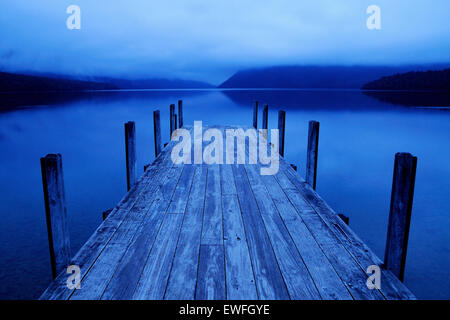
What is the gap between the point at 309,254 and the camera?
327 cm

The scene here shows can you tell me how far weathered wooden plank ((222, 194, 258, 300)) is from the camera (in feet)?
8.72

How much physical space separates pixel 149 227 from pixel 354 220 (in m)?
6.35

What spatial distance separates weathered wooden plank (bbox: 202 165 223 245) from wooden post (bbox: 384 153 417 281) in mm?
1726

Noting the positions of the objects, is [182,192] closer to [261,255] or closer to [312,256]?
[261,255]

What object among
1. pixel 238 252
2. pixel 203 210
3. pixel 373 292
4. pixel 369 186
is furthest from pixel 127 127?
pixel 369 186

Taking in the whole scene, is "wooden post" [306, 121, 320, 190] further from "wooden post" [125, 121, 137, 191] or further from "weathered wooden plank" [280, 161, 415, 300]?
"wooden post" [125, 121, 137, 191]

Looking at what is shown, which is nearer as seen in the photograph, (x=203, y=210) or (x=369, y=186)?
(x=203, y=210)

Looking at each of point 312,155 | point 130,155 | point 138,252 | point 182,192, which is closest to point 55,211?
point 138,252

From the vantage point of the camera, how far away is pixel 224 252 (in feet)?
10.8

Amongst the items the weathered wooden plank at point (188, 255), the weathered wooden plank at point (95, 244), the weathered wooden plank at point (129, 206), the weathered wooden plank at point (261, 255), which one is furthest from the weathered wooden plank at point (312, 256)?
the weathered wooden plank at point (95, 244)

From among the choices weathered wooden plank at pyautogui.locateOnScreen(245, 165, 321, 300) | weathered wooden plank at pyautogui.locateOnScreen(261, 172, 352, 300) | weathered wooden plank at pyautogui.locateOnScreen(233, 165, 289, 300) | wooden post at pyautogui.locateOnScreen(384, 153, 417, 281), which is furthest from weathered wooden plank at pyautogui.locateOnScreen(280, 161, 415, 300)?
weathered wooden plank at pyautogui.locateOnScreen(233, 165, 289, 300)

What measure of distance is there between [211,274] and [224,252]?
16.7 inches
